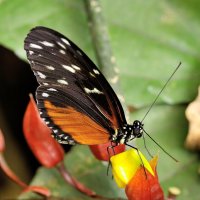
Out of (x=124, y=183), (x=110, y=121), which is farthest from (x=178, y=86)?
(x=124, y=183)

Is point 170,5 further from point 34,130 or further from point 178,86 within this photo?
point 34,130

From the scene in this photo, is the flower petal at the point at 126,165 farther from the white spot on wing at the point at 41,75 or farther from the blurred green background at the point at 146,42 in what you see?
the blurred green background at the point at 146,42

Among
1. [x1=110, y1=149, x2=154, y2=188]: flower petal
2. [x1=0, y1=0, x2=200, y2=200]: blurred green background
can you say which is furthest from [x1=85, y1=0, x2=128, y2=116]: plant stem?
[x1=110, y1=149, x2=154, y2=188]: flower petal

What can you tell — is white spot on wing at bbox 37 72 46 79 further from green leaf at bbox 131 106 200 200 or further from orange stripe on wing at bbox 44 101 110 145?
green leaf at bbox 131 106 200 200

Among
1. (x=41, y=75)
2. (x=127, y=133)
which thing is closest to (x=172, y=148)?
(x=127, y=133)

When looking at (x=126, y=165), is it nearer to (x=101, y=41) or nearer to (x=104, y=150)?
(x=104, y=150)

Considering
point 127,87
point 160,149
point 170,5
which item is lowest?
point 160,149
